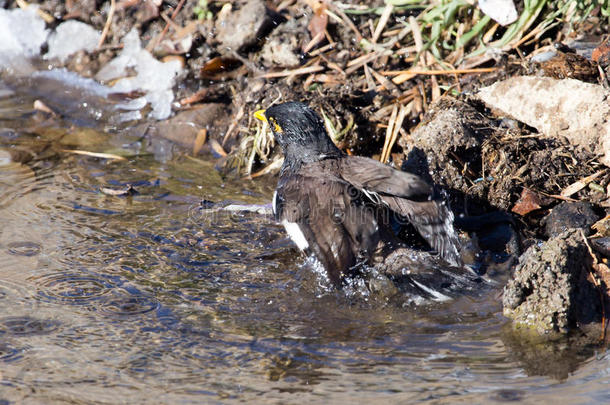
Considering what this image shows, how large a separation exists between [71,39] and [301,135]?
4.34 meters

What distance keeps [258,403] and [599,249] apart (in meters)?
2.51

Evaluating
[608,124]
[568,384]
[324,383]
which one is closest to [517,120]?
[608,124]

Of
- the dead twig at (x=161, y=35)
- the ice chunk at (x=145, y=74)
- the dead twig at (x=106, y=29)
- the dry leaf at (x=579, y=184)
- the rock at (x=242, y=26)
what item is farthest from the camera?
the dead twig at (x=106, y=29)

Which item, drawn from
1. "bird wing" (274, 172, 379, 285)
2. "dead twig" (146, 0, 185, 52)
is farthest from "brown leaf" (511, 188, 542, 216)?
"dead twig" (146, 0, 185, 52)

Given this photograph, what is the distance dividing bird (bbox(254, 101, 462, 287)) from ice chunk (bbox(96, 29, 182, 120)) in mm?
2924

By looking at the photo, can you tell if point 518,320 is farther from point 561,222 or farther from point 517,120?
point 517,120

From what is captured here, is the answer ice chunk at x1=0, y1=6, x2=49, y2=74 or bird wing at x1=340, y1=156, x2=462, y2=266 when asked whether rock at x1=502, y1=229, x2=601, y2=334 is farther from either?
ice chunk at x1=0, y1=6, x2=49, y2=74

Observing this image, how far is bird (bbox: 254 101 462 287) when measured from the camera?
4.52 meters

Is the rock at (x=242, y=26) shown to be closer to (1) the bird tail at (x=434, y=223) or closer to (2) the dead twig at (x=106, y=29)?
(2) the dead twig at (x=106, y=29)

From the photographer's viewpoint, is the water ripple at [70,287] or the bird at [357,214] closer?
the water ripple at [70,287]

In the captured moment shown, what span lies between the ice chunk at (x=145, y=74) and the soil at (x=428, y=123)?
0.12 meters

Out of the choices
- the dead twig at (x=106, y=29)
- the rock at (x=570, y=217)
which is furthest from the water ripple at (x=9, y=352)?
the dead twig at (x=106, y=29)

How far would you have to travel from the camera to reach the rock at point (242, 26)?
716cm

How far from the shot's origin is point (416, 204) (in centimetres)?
472
